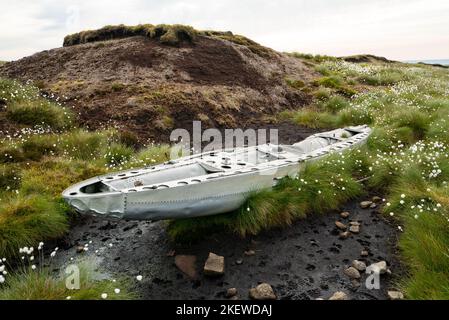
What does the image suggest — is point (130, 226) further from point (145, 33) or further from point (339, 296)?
point (145, 33)

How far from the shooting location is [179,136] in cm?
1338

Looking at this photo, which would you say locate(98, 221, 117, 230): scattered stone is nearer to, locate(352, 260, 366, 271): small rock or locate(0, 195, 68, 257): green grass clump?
locate(0, 195, 68, 257): green grass clump

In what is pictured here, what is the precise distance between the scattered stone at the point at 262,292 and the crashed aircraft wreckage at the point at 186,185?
4.96 ft

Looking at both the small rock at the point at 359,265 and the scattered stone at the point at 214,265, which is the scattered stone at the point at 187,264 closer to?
the scattered stone at the point at 214,265

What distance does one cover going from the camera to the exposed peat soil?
552 cm

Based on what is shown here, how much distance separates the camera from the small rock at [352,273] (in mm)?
5676

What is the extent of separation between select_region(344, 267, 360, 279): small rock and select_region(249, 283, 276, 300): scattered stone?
4.19 feet

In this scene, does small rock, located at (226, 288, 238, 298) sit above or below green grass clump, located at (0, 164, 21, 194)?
below

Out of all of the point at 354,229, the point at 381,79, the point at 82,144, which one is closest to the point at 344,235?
the point at 354,229

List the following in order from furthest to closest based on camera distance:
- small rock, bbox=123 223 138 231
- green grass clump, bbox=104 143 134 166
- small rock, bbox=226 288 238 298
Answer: green grass clump, bbox=104 143 134 166 < small rock, bbox=123 223 138 231 < small rock, bbox=226 288 238 298

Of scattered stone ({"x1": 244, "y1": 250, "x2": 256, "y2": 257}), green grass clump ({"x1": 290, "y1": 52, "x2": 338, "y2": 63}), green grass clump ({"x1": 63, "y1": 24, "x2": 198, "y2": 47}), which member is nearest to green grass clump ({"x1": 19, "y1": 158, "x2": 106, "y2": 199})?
scattered stone ({"x1": 244, "y1": 250, "x2": 256, "y2": 257})
